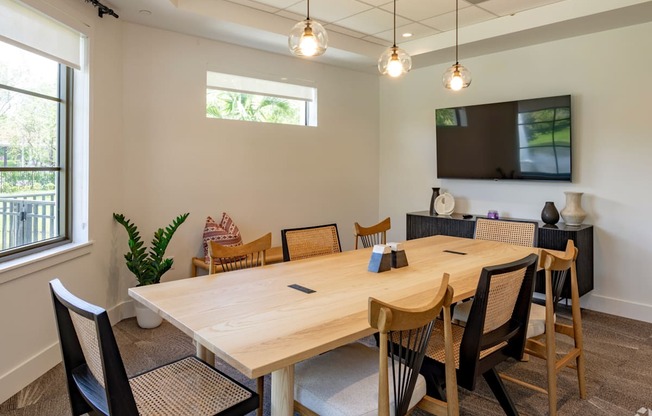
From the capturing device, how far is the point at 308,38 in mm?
2383

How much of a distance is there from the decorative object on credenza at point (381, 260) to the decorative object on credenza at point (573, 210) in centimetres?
253

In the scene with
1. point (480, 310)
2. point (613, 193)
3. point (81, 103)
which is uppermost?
point (81, 103)

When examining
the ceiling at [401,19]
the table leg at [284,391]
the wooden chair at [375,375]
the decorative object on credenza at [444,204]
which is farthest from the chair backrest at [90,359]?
the decorative object on credenza at [444,204]

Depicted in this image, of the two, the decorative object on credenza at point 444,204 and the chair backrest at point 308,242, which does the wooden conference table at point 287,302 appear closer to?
the chair backrest at point 308,242

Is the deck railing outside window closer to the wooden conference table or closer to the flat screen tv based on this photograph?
the wooden conference table

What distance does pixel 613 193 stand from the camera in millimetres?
4023

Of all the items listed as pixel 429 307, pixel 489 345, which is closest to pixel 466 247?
pixel 489 345

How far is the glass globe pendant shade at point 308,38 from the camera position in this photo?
2.38m

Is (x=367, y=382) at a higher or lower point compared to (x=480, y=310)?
lower

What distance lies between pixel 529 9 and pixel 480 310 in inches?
129

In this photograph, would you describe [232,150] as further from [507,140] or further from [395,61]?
[507,140]

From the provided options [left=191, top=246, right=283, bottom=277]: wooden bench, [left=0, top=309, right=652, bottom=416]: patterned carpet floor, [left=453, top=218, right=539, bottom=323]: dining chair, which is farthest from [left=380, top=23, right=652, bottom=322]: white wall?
[left=191, top=246, right=283, bottom=277]: wooden bench

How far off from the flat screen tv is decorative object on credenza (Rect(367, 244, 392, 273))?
268 cm

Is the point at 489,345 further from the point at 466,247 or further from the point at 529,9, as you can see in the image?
the point at 529,9
